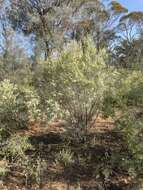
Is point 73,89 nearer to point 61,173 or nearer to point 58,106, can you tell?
point 58,106

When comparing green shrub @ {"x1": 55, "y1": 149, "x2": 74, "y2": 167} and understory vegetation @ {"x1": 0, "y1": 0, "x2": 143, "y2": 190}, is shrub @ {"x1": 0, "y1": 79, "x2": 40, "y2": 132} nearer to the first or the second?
understory vegetation @ {"x1": 0, "y1": 0, "x2": 143, "y2": 190}

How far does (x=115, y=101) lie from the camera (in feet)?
28.3

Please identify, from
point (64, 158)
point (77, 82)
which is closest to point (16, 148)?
point (64, 158)

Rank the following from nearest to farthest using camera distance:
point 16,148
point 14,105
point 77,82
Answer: point 16,148
point 77,82
point 14,105

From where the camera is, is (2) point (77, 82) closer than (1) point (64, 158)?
No

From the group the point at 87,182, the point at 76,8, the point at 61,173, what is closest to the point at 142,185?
the point at 87,182

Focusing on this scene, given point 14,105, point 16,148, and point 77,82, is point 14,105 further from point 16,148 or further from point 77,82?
point 77,82

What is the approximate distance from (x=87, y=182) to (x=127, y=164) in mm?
860

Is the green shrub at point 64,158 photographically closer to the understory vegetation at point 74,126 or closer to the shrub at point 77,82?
the understory vegetation at point 74,126

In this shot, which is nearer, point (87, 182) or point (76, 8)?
point (87, 182)

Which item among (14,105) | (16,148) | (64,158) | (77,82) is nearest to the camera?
(16,148)

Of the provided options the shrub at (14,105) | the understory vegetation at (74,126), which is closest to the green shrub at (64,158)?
the understory vegetation at (74,126)

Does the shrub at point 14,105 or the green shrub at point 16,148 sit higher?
the shrub at point 14,105

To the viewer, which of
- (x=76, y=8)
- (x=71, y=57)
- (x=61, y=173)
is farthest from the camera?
(x=76, y=8)
